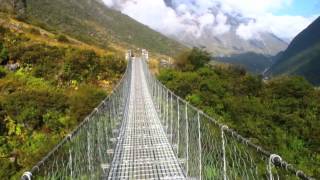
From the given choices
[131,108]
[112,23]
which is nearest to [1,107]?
[131,108]

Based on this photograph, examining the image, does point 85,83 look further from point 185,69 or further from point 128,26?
point 128,26

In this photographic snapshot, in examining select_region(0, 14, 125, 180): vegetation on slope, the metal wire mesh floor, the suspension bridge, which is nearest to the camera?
the suspension bridge

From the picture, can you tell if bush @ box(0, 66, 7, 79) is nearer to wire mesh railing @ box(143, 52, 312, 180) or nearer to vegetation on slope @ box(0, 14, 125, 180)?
vegetation on slope @ box(0, 14, 125, 180)

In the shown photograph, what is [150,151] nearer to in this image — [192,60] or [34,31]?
[34,31]

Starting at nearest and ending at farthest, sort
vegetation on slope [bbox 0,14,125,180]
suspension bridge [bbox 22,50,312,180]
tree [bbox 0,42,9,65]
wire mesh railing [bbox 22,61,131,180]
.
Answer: wire mesh railing [bbox 22,61,131,180] < suspension bridge [bbox 22,50,312,180] < vegetation on slope [bbox 0,14,125,180] < tree [bbox 0,42,9,65]

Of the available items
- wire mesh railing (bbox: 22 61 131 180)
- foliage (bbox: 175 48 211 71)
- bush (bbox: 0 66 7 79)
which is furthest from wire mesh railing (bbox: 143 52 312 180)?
foliage (bbox: 175 48 211 71)

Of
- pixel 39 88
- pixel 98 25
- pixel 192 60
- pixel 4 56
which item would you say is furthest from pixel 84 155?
pixel 98 25

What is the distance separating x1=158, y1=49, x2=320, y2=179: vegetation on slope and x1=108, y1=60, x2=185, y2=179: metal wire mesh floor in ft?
39.7

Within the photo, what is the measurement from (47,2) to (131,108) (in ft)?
419

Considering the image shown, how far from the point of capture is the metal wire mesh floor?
8422 mm

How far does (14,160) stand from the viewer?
18156mm

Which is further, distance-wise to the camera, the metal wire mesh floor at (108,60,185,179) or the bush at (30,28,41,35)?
the bush at (30,28,41,35)

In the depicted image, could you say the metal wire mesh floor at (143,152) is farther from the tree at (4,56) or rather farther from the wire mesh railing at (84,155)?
the tree at (4,56)

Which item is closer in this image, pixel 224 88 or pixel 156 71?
pixel 224 88
